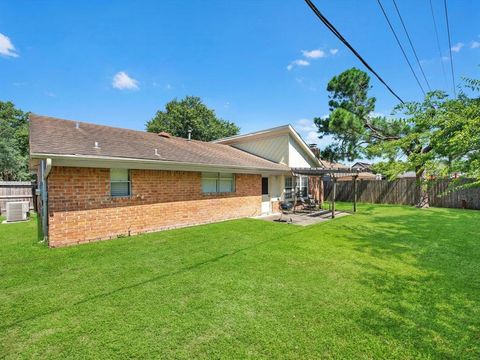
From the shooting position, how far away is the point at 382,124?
18.2 metres

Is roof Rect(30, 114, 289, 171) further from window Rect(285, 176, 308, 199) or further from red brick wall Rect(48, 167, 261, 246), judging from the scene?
window Rect(285, 176, 308, 199)

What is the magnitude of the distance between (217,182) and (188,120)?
28165 millimetres

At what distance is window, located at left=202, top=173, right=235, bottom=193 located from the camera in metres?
10.9

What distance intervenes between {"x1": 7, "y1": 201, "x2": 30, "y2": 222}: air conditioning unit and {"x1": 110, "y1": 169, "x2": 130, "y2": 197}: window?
7.19m

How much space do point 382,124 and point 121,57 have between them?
18.3 m

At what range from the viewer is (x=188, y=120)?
3716cm

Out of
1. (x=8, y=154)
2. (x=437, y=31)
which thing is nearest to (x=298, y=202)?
(x=437, y=31)

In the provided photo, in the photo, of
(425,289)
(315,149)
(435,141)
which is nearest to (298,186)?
(315,149)

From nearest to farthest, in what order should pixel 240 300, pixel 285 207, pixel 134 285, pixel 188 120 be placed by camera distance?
pixel 240 300 < pixel 134 285 < pixel 285 207 < pixel 188 120

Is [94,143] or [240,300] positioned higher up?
[94,143]

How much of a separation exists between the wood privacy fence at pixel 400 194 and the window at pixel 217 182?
33.4ft

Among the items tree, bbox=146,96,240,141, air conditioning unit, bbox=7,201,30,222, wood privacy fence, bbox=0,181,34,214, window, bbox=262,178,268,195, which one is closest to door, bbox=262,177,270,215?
window, bbox=262,178,268,195

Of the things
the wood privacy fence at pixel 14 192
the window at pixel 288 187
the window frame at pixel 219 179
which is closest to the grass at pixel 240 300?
the window frame at pixel 219 179

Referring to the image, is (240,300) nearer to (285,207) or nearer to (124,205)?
(124,205)
